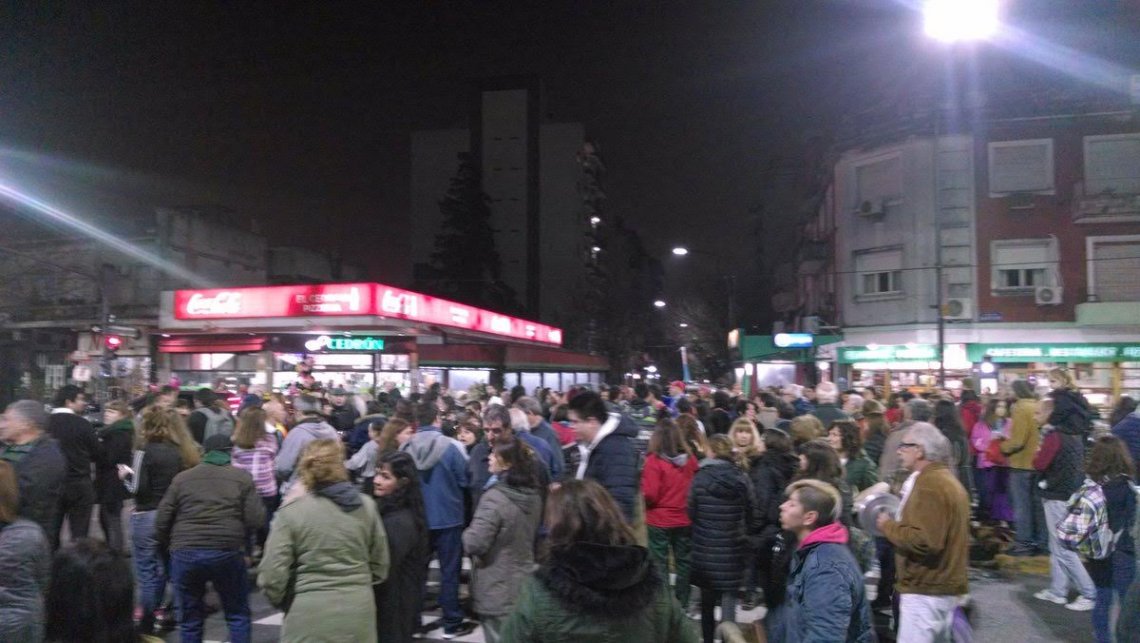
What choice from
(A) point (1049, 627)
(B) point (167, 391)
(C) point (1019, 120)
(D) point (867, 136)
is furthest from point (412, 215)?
(A) point (1049, 627)

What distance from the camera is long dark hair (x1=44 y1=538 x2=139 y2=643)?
2.56m

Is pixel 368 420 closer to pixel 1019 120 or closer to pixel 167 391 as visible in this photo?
pixel 167 391

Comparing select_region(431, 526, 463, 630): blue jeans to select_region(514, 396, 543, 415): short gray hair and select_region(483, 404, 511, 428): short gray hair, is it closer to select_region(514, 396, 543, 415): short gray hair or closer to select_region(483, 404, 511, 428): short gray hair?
select_region(483, 404, 511, 428): short gray hair

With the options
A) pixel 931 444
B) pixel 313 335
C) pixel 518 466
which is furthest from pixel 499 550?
pixel 313 335

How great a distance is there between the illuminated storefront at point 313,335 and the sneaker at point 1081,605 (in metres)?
16.4

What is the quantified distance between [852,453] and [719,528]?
7.23 ft

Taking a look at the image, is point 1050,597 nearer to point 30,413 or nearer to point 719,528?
point 719,528

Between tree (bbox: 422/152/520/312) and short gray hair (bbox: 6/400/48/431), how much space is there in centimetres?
5223

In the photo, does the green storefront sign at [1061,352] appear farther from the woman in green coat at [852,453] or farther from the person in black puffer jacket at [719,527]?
the person in black puffer jacket at [719,527]

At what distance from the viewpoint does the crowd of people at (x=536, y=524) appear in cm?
280

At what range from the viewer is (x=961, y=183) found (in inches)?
1080

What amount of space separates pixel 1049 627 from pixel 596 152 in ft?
242

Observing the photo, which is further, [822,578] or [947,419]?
[947,419]

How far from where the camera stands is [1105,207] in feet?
84.9
